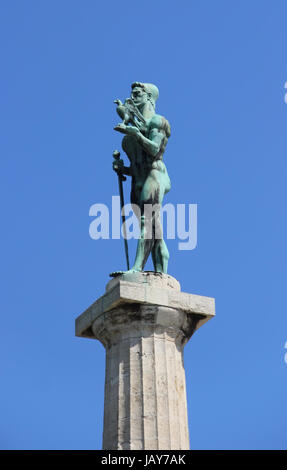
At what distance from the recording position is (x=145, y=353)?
44.9 feet

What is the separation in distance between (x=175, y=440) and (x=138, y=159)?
18.2 ft

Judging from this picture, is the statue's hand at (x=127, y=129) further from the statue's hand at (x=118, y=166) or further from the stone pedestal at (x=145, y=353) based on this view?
the stone pedestal at (x=145, y=353)

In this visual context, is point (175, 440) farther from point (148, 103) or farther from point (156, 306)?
point (148, 103)

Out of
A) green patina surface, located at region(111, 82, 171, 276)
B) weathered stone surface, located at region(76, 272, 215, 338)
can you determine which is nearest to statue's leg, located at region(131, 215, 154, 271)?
green patina surface, located at region(111, 82, 171, 276)

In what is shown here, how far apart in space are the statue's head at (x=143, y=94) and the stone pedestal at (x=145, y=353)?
3847 mm

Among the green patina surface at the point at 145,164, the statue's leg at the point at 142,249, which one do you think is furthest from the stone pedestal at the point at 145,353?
the green patina surface at the point at 145,164

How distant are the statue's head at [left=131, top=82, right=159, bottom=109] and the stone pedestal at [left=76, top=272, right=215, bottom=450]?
3.85 meters

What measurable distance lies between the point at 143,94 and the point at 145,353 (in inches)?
218

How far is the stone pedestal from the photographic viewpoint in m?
13.2

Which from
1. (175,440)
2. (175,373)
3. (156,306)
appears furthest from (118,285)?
(175,440)

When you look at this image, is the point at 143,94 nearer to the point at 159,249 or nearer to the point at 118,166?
the point at 118,166

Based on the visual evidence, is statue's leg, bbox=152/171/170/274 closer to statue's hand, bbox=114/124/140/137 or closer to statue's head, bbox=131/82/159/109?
statue's hand, bbox=114/124/140/137
